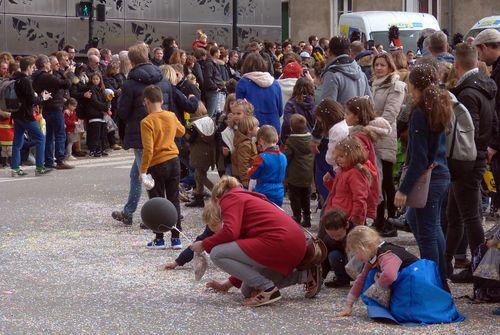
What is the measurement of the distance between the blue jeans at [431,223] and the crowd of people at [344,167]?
0.04 ft

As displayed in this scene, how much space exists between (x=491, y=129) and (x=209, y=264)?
2.71m

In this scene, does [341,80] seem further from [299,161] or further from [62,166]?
[62,166]

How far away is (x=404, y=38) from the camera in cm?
2981

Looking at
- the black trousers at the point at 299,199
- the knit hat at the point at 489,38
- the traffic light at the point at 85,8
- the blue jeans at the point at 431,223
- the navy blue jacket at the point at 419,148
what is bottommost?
the black trousers at the point at 299,199

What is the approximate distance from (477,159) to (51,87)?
1015cm

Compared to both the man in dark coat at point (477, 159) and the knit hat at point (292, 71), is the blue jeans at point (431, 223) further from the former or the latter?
the knit hat at point (292, 71)

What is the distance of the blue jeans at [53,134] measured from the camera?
18.9m

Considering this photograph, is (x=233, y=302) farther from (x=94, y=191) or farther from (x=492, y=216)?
(x=94, y=191)

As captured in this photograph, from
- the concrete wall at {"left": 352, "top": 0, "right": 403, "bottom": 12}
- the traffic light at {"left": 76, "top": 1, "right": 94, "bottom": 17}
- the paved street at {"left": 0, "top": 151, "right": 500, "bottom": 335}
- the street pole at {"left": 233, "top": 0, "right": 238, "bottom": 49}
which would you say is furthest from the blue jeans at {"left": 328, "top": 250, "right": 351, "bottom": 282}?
the concrete wall at {"left": 352, "top": 0, "right": 403, "bottom": 12}

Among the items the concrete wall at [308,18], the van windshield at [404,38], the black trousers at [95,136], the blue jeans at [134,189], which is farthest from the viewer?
the concrete wall at [308,18]

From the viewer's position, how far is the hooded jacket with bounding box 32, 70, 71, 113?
18328 mm

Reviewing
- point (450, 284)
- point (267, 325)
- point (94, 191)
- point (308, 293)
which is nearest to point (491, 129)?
point (450, 284)

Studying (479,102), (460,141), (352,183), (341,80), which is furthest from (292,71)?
(460,141)

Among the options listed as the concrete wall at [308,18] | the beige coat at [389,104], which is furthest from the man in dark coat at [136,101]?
the concrete wall at [308,18]
